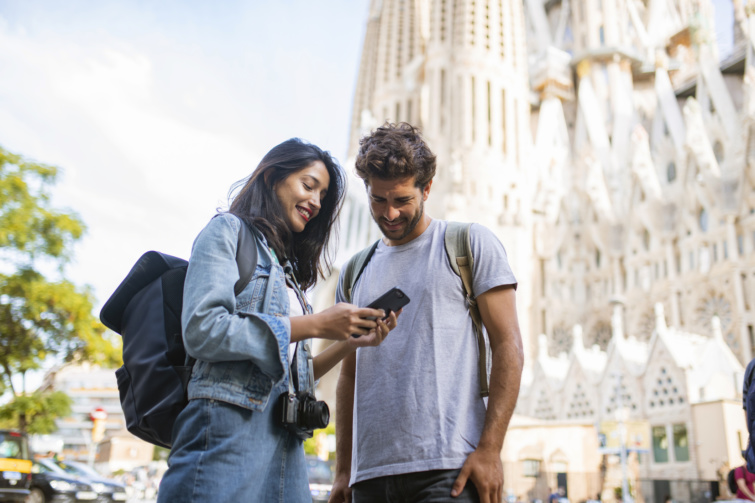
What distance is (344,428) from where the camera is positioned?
2375mm

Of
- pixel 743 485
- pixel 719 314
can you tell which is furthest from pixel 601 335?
pixel 743 485

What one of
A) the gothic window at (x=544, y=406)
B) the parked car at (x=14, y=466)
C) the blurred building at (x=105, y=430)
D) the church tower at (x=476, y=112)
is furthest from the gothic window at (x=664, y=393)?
the blurred building at (x=105, y=430)

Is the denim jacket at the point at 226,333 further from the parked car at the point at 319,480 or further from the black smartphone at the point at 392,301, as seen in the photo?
the parked car at the point at 319,480

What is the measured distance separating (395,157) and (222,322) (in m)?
0.77

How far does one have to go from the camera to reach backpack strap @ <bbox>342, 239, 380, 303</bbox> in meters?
2.46

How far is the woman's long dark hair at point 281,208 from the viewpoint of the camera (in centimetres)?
205

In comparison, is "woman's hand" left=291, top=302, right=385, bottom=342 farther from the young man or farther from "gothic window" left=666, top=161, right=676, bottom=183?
"gothic window" left=666, top=161, right=676, bottom=183

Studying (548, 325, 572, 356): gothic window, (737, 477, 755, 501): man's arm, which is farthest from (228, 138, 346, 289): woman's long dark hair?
(548, 325, 572, 356): gothic window

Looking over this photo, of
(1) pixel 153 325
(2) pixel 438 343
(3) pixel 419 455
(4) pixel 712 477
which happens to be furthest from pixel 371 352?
(4) pixel 712 477

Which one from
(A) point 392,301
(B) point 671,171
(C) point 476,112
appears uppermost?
(C) point 476,112

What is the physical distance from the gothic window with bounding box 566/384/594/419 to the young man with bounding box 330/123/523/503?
21876 millimetres

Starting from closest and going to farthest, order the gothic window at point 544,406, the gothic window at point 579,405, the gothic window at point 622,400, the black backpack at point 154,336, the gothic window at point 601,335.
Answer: the black backpack at point 154,336
the gothic window at point 622,400
the gothic window at point 579,405
the gothic window at point 544,406
the gothic window at point 601,335

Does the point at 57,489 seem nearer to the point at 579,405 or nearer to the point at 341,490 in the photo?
the point at 341,490

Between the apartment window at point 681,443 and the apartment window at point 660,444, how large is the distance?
1.19ft
